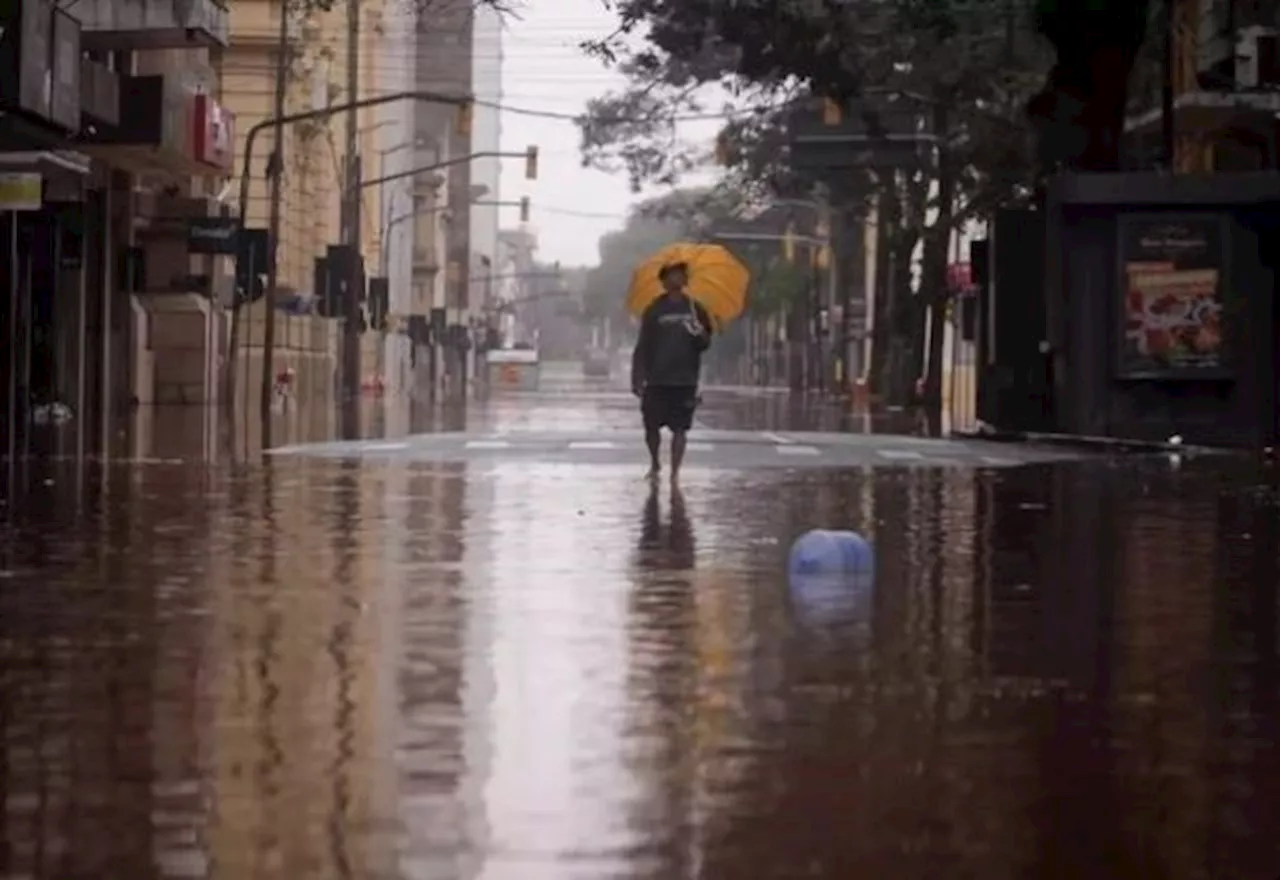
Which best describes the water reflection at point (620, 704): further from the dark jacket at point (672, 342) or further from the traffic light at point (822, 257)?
the traffic light at point (822, 257)

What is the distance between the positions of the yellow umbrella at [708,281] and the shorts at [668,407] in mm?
3935

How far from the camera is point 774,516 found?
19328mm

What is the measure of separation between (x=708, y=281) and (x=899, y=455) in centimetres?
267

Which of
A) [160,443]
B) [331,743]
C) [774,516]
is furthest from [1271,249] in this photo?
[331,743]

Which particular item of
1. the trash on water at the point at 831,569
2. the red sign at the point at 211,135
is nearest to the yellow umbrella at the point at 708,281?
the trash on water at the point at 831,569

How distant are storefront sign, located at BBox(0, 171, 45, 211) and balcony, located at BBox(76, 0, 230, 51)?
11.7 metres

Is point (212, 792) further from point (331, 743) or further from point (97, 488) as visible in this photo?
point (97, 488)

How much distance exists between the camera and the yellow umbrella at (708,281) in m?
29.0

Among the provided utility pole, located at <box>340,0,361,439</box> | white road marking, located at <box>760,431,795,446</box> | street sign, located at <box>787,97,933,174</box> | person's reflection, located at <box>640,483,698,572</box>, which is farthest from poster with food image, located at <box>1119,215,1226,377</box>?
utility pole, located at <box>340,0,361,439</box>

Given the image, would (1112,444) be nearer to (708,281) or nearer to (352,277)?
(708,281)

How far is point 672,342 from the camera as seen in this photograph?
24516 mm

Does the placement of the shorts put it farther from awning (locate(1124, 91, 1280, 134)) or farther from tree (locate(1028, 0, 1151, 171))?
awning (locate(1124, 91, 1280, 134))

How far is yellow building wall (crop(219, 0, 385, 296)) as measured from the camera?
6462 cm

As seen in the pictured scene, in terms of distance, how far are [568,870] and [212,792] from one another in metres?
1.33
